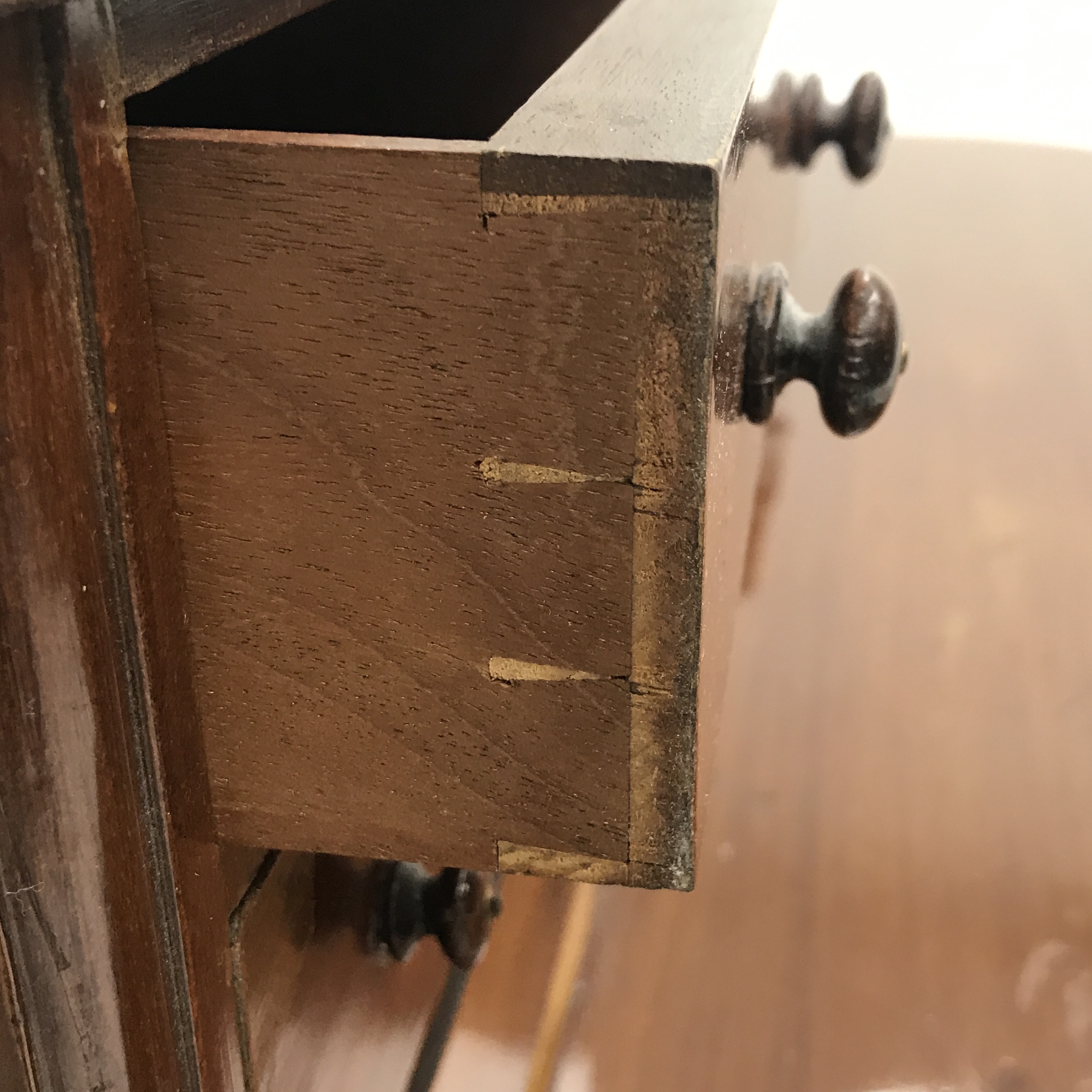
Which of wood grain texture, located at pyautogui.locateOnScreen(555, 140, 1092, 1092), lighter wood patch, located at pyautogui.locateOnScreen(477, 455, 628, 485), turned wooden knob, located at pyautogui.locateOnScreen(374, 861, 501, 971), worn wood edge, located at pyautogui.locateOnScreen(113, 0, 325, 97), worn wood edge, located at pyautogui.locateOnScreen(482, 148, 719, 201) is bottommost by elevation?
wood grain texture, located at pyautogui.locateOnScreen(555, 140, 1092, 1092)

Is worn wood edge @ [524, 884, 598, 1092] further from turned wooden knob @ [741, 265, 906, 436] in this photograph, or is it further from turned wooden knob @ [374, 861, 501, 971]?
turned wooden knob @ [741, 265, 906, 436]

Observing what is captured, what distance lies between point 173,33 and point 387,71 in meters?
0.41

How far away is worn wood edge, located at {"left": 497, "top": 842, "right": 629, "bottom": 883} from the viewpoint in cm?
35

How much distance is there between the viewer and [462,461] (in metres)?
0.30

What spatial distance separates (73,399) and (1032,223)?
1304 mm

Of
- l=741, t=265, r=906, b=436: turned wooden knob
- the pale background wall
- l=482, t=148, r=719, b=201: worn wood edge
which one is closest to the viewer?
l=482, t=148, r=719, b=201: worn wood edge

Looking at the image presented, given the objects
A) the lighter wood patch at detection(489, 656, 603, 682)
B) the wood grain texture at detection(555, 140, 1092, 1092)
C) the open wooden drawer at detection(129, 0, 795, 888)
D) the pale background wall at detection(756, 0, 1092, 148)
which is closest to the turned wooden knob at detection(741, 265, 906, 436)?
the open wooden drawer at detection(129, 0, 795, 888)

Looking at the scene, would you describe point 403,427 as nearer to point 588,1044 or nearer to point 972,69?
point 588,1044

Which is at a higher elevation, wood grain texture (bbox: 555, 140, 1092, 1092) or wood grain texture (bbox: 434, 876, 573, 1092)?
wood grain texture (bbox: 555, 140, 1092, 1092)

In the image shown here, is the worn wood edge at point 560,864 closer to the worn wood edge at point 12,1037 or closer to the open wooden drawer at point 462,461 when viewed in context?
the open wooden drawer at point 462,461

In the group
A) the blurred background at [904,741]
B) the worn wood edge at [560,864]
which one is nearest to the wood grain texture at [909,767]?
the blurred background at [904,741]

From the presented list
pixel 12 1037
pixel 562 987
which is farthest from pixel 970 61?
pixel 12 1037

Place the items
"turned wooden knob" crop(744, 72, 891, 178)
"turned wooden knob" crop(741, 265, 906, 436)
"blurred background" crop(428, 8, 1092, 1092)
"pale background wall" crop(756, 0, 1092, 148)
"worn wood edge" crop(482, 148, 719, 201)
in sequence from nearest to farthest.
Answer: "worn wood edge" crop(482, 148, 719, 201) < "turned wooden knob" crop(741, 265, 906, 436) < "blurred background" crop(428, 8, 1092, 1092) < "turned wooden knob" crop(744, 72, 891, 178) < "pale background wall" crop(756, 0, 1092, 148)

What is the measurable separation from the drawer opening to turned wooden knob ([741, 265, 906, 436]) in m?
0.27
